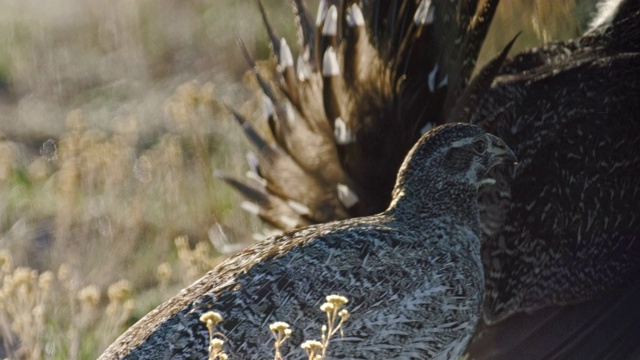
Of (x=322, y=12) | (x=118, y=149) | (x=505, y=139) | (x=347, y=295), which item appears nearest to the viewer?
(x=347, y=295)

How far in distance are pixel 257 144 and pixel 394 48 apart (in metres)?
0.62

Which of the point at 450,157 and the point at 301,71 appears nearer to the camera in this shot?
the point at 450,157

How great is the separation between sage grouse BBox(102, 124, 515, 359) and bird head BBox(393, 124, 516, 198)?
0.50 ft

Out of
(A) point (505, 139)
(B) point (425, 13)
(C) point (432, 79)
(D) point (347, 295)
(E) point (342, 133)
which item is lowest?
(D) point (347, 295)

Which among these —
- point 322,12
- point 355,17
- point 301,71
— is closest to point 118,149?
point 301,71

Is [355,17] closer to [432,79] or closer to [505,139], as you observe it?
[432,79]

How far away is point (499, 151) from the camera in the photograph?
4188 millimetres

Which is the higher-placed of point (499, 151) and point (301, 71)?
point (301, 71)

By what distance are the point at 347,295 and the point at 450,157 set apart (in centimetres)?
70

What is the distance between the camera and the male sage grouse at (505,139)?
4.54 m

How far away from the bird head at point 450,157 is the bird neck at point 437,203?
0.01m

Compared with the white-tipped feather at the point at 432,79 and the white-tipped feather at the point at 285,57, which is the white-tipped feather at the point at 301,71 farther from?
the white-tipped feather at the point at 432,79

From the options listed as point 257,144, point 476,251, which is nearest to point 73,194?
point 257,144

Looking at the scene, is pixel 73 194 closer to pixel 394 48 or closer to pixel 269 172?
pixel 269 172
